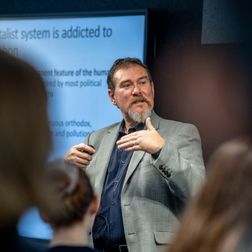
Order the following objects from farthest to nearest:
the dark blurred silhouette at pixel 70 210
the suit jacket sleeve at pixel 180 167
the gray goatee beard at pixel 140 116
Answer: the gray goatee beard at pixel 140 116, the suit jacket sleeve at pixel 180 167, the dark blurred silhouette at pixel 70 210

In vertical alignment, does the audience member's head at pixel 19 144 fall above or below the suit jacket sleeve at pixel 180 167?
above

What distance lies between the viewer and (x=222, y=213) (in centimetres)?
108

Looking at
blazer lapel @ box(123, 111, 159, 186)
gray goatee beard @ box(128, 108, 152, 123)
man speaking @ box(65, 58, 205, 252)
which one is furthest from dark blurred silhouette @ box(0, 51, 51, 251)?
gray goatee beard @ box(128, 108, 152, 123)

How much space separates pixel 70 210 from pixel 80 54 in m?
2.82

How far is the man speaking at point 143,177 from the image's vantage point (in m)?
2.95

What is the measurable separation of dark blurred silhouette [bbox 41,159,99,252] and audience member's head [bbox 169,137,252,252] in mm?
238

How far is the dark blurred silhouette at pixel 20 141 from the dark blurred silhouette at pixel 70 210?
0.32 feet

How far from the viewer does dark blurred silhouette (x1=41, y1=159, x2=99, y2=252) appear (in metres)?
1.25

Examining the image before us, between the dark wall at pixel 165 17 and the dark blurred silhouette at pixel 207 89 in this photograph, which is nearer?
the dark blurred silhouette at pixel 207 89

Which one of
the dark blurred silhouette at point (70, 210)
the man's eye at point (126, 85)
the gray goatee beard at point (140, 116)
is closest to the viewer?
the dark blurred silhouette at point (70, 210)

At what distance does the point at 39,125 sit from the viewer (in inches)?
44.8

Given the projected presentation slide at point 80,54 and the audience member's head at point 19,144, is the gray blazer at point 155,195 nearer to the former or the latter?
the projected presentation slide at point 80,54

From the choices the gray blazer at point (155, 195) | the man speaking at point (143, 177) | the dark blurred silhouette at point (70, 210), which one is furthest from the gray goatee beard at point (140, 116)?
the dark blurred silhouette at point (70, 210)

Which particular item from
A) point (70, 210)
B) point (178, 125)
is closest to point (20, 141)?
point (70, 210)
